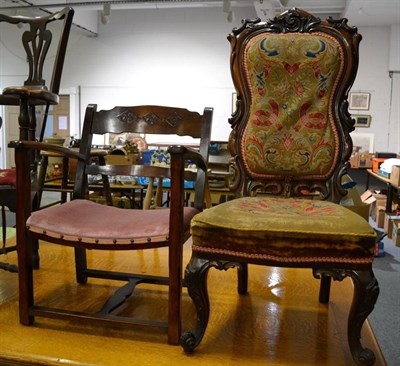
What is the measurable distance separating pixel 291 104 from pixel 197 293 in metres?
0.87

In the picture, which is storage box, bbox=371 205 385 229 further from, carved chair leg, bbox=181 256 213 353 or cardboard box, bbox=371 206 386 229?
carved chair leg, bbox=181 256 213 353

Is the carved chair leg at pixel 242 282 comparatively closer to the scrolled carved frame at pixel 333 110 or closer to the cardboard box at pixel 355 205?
the scrolled carved frame at pixel 333 110

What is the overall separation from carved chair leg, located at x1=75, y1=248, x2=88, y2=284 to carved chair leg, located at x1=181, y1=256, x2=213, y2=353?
686 millimetres

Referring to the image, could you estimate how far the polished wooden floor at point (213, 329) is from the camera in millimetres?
1251

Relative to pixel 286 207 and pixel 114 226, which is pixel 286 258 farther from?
pixel 114 226

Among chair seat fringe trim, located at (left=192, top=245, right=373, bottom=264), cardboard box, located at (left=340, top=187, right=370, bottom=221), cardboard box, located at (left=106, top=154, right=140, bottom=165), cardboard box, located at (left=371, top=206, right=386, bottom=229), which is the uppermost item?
chair seat fringe trim, located at (left=192, top=245, right=373, bottom=264)

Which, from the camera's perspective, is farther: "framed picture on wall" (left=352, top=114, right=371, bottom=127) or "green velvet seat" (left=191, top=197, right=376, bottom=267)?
"framed picture on wall" (left=352, top=114, right=371, bottom=127)

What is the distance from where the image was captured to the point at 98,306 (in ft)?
5.19

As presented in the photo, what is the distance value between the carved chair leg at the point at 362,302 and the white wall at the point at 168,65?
21.8ft

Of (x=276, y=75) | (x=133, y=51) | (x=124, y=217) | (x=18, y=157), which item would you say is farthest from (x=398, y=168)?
(x=133, y=51)

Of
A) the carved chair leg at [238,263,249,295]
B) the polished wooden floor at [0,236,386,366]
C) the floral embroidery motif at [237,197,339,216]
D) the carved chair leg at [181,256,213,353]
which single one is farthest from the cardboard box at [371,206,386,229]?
the carved chair leg at [181,256,213,353]

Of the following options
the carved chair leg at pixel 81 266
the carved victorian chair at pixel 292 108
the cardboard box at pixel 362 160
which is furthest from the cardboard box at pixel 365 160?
the carved chair leg at pixel 81 266

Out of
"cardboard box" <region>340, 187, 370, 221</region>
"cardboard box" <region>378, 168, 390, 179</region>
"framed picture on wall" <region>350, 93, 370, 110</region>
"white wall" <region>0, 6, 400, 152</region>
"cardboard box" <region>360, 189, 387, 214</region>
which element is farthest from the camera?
"white wall" <region>0, 6, 400, 152</region>

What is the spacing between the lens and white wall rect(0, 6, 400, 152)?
7586 mm
